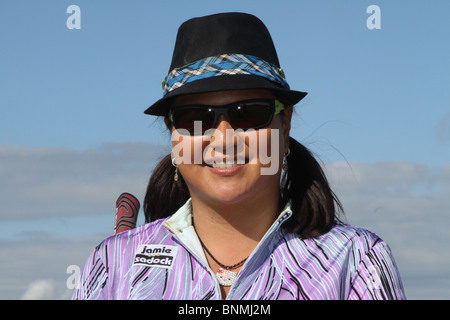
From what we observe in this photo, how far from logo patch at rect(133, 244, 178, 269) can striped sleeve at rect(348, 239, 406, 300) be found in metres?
1.30

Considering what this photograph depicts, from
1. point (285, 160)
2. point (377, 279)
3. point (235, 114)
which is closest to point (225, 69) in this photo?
point (235, 114)

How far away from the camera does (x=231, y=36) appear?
15.8 feet

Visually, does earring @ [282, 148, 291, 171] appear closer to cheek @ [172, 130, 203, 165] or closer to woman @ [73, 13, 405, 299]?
woman @ [73, 13, 405, 299]

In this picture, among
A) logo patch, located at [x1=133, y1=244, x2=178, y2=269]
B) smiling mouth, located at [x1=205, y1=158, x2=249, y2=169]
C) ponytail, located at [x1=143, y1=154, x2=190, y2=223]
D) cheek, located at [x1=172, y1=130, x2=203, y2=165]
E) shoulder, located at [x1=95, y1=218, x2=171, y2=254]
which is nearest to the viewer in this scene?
smiling mouth, located at [x1=205, y1=158, x2=249, y2=169]

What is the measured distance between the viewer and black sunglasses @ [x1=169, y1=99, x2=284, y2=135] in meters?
4.60

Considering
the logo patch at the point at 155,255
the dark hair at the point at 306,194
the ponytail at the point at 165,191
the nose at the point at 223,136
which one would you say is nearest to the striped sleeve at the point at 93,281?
the logo patch at the point at 155,255

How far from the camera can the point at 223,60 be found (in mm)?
4742

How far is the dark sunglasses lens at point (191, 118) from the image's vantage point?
4648 mm

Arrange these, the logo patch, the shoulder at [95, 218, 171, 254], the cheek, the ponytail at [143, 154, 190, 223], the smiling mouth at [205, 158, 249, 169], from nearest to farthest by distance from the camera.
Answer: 1. the smiling mouth at [205, 158, 249, 169]
2. the cheek
3. the logo patch
4. the shoulder at [95, 218, 171, 254]
5. the ponytail at [143, 154, 190, 223]

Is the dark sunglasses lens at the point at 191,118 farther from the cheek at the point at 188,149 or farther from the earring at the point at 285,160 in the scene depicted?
the earring at the point at 285,160

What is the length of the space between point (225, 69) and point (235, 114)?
325 millimetres

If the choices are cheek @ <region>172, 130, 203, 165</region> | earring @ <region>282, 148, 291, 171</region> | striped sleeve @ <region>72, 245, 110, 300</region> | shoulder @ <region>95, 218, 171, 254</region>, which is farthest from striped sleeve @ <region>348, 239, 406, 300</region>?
striped sleeve @ <region>72, 245, 110, 300</region>

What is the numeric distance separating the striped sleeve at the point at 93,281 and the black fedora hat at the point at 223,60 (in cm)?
119

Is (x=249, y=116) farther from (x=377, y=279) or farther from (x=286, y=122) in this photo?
(x=377, y=279)
